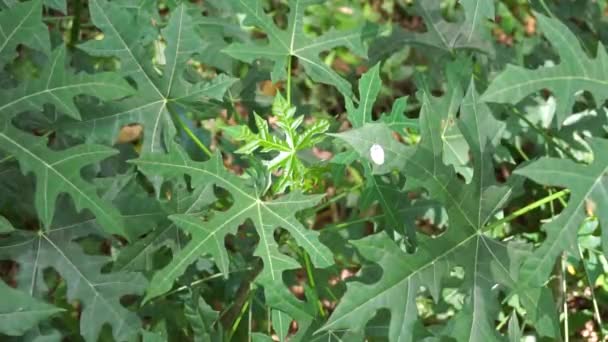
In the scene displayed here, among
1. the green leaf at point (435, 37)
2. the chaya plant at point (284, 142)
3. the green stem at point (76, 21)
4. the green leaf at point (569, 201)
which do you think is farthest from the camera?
the green leaf at point (435, 37)

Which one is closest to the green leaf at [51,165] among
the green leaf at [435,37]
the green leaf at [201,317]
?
the green leaf at [201,317]

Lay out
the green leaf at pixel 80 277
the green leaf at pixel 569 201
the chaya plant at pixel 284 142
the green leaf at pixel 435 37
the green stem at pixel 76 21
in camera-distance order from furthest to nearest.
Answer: the green leaf at pixel 435 37
the green stem at pixel 76 21
the green leaf at pixel 80 277
the chaya plant at pixel 284 142
the green leaf at pixel 569 201

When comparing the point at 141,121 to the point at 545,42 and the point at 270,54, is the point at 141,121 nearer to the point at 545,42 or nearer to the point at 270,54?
the point at 270,54

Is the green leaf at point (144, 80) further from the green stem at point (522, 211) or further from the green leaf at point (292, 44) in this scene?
the green stem at point (522, 211)

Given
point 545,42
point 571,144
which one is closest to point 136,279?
point 571,144

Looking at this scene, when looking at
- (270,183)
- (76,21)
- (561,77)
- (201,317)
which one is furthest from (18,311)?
(561,77)

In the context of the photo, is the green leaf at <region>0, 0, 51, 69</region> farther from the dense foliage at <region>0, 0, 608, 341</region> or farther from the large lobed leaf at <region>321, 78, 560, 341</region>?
the large lobed leaf at <region>321, 78, 560, 341</region>

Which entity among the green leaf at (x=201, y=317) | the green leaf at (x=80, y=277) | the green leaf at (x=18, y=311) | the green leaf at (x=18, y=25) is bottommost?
the green leaf at (x=201, y=317)

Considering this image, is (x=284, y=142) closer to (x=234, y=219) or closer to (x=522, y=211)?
(x=234, y=219)
